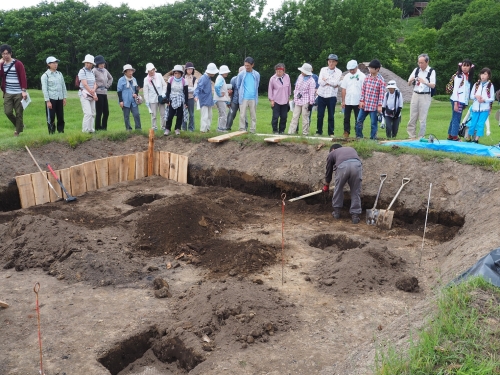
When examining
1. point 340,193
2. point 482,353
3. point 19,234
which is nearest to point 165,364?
point 482,353

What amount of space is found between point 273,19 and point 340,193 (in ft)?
106

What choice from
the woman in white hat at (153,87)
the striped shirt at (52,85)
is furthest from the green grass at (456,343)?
the striped shirt at (52,85)

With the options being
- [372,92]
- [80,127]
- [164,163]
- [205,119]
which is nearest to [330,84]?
[372,92]

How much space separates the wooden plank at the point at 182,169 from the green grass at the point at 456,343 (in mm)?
8013

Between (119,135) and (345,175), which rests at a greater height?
(119,135)

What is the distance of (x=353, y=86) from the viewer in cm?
1138

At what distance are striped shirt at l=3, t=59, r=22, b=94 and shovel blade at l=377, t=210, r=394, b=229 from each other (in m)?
8.46

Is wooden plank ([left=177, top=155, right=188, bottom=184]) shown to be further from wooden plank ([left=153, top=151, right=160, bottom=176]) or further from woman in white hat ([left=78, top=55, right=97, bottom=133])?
woman in white hat ([left=78, top=55, right=97, bottom=133])

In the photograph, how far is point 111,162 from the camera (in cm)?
1107

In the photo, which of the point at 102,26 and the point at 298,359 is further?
the point at 102,26

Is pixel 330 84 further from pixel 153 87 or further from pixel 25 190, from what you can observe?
pixel 25 190

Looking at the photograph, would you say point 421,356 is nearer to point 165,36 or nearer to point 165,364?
point 165,364

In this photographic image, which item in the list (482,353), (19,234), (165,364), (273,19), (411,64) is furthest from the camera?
(411,64)

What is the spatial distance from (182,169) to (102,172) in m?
1.80
